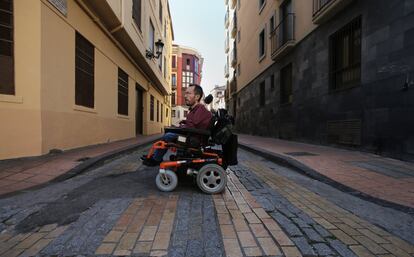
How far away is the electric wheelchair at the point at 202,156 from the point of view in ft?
12.6

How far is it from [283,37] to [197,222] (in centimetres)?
1217

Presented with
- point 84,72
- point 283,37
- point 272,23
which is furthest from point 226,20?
point 84,72

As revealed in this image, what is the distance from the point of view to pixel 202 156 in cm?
407

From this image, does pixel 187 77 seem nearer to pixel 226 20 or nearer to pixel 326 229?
pixel 226 20

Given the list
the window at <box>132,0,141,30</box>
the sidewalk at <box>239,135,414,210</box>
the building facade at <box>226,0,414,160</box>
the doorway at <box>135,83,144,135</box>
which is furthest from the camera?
the doorway at <box>135,83,144,135</box>

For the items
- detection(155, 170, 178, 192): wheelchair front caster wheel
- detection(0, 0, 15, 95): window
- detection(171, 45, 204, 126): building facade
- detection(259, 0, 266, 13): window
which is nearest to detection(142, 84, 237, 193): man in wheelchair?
detection(155, 170, 178, 192): wheelchair front caster wheel

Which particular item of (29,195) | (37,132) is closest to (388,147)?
(29,195)

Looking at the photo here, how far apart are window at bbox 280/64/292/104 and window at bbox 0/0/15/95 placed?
34.4 ft

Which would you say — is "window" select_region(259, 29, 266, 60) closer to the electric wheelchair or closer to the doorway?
the doorway

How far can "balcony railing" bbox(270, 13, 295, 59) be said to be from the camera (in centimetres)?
1236

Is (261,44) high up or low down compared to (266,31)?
down

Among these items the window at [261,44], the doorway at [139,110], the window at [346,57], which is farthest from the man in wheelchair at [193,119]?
the window at [261,44]

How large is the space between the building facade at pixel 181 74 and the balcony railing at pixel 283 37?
137 feet

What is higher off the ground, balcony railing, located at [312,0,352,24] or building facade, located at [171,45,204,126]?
building facade, located at [171,45,204,126]
